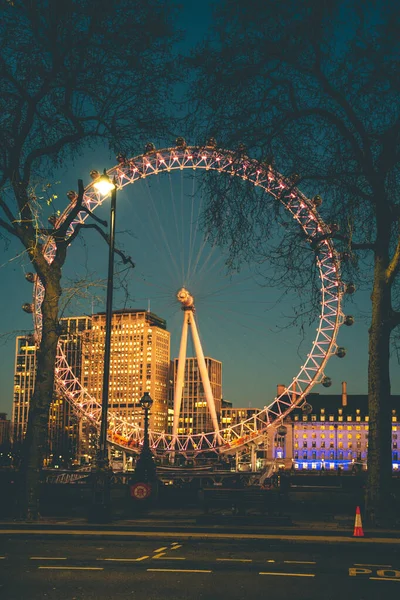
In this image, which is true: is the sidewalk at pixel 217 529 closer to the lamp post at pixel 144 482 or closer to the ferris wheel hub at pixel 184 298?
the lamp post at pixel 144 482

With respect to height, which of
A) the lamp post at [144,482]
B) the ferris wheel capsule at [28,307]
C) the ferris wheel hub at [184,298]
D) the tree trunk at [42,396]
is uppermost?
the ferris wheel hub at [184,298]

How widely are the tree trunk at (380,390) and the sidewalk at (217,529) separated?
1.63 metres

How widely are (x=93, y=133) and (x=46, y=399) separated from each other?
878 cm

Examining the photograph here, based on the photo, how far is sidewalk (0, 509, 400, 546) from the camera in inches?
811

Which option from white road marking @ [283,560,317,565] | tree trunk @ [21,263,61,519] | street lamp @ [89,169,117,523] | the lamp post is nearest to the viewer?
white road marking @ [283,560,317,565]

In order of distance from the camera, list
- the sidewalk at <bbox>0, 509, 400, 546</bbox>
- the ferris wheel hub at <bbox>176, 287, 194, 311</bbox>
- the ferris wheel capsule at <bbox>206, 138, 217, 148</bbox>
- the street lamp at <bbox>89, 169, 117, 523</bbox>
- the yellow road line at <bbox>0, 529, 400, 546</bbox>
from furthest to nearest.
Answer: the ferris wheel hub at <bbox>176, 287, 194, 311</bbox>, the street lamp at <bbox>89, 169, 117, 523</bbox>, the ferris wheel capsule at <bbox>206, 138, 217, 148</bbox>, the sidewalk at <bbox>0, 509, 400, 546</bbox>, the yellow road line at <bbox>0, 529, 400, 546</bbox>

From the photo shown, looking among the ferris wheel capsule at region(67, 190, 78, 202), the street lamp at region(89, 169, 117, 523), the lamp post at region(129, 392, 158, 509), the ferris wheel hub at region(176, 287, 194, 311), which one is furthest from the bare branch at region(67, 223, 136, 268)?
the ferris wheel hub at region(176, 287, 194, 311)

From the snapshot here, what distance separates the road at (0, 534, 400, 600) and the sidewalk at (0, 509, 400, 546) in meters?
0.57

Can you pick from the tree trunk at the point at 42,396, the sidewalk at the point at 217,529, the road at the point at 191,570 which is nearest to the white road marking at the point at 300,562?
the road at the point at 191,570

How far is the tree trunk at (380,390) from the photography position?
78.1 ft

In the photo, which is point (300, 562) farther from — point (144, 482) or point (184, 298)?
point (184, 298)

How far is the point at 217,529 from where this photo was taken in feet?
72.3

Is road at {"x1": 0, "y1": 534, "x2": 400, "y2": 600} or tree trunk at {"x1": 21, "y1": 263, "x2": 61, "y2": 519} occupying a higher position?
tree trunk at {"x1": 21, "y1": 263, "x2": 61, "y2": 519}

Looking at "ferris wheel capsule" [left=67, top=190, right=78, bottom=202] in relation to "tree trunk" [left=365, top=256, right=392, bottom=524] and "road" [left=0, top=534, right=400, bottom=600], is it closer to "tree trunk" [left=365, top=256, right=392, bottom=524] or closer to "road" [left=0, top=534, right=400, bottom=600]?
"tree trunk" [left=365, top=256, right=392, bottom=524]
